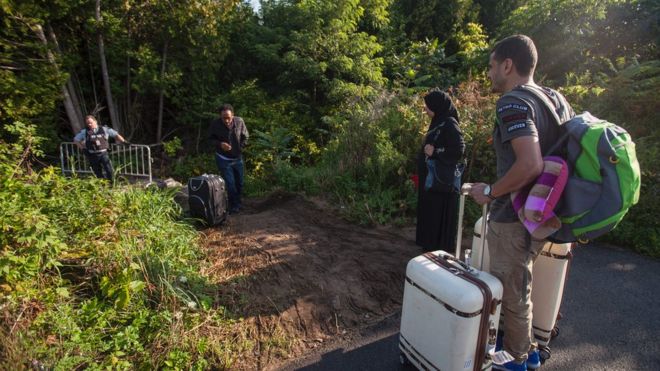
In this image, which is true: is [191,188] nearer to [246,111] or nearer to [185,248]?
[185,248]

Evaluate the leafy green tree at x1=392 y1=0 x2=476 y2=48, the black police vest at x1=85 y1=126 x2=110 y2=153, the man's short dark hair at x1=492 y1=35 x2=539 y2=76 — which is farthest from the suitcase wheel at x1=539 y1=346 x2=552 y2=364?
the leafy green tree at x1=392 y1=0 x2=476 y2=48

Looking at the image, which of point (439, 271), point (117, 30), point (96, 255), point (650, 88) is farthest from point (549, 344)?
point (117, 30)

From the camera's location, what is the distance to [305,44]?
1089 cm

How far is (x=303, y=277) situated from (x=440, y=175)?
1.85 metres

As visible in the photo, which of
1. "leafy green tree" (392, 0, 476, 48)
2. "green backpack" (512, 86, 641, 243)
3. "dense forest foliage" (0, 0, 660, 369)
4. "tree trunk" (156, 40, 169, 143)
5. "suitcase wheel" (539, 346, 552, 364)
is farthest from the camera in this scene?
"leafy green tree" (392, 0, 476, 48)

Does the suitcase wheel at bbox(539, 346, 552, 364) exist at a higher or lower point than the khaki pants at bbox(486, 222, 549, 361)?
lower

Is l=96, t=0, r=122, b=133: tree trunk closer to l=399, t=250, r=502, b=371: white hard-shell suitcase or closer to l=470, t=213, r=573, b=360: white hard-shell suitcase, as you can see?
l=399, t=250, r=502, b=371: white hard-shell suitcase

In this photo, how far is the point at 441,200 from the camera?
14.0 feet

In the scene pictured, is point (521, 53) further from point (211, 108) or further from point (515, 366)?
point (211, 108)

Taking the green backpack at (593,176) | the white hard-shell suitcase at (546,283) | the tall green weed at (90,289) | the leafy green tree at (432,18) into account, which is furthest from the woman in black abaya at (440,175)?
the leafy green tree at (432,18)

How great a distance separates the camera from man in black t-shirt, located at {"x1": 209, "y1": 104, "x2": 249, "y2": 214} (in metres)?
6.07

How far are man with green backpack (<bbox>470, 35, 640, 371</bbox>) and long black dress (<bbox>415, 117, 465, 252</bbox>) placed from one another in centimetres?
173

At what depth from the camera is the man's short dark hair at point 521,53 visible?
210 centimetres

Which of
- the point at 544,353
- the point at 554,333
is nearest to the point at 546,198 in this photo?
the point at 544,353
